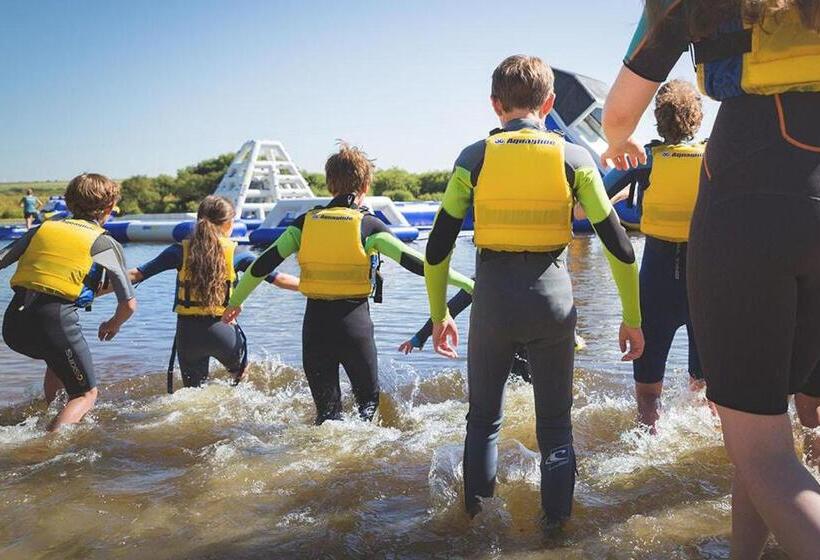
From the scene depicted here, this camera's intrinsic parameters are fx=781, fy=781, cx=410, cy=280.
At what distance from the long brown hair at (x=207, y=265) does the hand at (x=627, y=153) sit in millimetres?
3584

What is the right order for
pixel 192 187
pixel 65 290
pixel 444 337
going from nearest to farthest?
pixel 444 337 → pixel 65 290 → pixel 192 187

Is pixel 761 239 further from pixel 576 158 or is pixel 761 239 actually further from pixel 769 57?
pixel 576 158

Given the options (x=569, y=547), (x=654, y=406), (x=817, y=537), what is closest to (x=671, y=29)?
(x=817, y=537)

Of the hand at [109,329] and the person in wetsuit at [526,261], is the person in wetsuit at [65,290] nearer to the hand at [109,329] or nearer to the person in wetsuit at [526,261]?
the hand at [109,329]

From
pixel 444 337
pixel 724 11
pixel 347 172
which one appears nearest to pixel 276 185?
pixel 347 172

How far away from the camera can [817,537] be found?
1.68 meters

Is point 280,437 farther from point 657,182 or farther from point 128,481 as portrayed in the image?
point 657,182

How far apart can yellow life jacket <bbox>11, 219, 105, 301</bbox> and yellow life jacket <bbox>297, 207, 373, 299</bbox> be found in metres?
1.35

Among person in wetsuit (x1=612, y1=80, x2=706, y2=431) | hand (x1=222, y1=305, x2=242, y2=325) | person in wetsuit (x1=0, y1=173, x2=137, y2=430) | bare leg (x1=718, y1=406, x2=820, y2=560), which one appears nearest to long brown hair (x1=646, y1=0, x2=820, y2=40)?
bare leg (x1=718, y1=406, x2=820, y2=560)

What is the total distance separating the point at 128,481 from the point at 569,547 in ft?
7.60

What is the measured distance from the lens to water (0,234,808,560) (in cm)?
312

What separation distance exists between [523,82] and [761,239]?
61.8 inches

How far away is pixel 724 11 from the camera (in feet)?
6.01

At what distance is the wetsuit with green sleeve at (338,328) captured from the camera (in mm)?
4531
